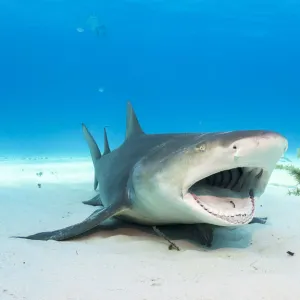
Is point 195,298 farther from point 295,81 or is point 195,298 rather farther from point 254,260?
point 295,81

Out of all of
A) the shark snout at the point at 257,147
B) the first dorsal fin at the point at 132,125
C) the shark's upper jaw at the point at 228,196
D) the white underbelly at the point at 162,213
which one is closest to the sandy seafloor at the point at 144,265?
the white underbelly at the point at 162,213

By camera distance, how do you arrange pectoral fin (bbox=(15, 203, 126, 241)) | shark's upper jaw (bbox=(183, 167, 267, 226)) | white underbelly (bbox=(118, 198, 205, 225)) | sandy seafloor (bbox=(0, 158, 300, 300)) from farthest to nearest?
pectoral fin (bbox=(15, 203, 126, 241)) < white underbelly (bbox=(118, 198, 205, 225)) < shark's upper jaw (bbox=(183, 167, 267, 226)) < sandy seafloor (bbox=(0, 158, 300, 300))

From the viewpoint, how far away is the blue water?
9656cm

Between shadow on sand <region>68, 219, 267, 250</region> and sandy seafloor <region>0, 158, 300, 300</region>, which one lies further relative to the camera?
shadow on sand <region>68, 219, 267, 250</region>

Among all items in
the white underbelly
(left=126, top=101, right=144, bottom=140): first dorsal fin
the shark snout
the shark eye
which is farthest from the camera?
(left=126, top=101, right=144, bottom=140): first dorsal fin

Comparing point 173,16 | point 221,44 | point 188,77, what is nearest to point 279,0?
point 173,16

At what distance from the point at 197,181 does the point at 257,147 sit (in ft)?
2.21

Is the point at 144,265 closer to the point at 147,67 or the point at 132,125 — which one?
the point at 132,125

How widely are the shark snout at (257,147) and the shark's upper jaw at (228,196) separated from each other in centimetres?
32

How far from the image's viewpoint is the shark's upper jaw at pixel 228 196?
265 cm

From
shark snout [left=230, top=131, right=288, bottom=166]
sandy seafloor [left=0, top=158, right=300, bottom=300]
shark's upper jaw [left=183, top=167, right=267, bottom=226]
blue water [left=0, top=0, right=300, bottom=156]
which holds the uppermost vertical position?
blue water [left=0, top=0, right=300, bottom=156]

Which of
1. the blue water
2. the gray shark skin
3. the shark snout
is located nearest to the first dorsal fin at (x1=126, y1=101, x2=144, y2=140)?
the gray shark skin

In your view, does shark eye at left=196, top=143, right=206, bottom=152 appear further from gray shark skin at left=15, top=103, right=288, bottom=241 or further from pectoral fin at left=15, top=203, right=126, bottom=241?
pectoral fin at left=15, top=203, right=126, bottom=241

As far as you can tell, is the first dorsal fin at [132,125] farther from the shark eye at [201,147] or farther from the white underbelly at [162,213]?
the shark eye at [201,147]
